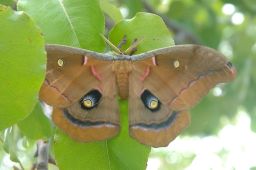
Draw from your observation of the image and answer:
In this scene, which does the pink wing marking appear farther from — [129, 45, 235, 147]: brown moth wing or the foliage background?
the foliage background

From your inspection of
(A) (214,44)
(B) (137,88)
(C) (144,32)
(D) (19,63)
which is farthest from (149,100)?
(A) (214,44)

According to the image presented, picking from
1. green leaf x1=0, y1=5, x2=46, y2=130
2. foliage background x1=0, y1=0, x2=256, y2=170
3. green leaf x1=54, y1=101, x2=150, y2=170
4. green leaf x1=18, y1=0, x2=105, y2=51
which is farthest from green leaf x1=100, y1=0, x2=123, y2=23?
foliage background x1=0, y1=0, x2=256, y2=170

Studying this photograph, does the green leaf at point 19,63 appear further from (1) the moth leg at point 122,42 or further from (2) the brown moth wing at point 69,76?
(1) the moth leg at point 122,42

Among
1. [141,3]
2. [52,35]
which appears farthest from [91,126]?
[141,3]

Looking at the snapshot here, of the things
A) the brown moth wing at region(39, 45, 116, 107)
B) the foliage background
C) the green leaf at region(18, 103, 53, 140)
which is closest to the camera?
the brown moth wing at region(39, 45, 116, 107)

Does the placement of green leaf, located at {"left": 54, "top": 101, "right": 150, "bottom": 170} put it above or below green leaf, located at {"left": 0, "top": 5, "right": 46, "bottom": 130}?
below

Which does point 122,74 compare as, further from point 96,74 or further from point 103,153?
point 103,153
